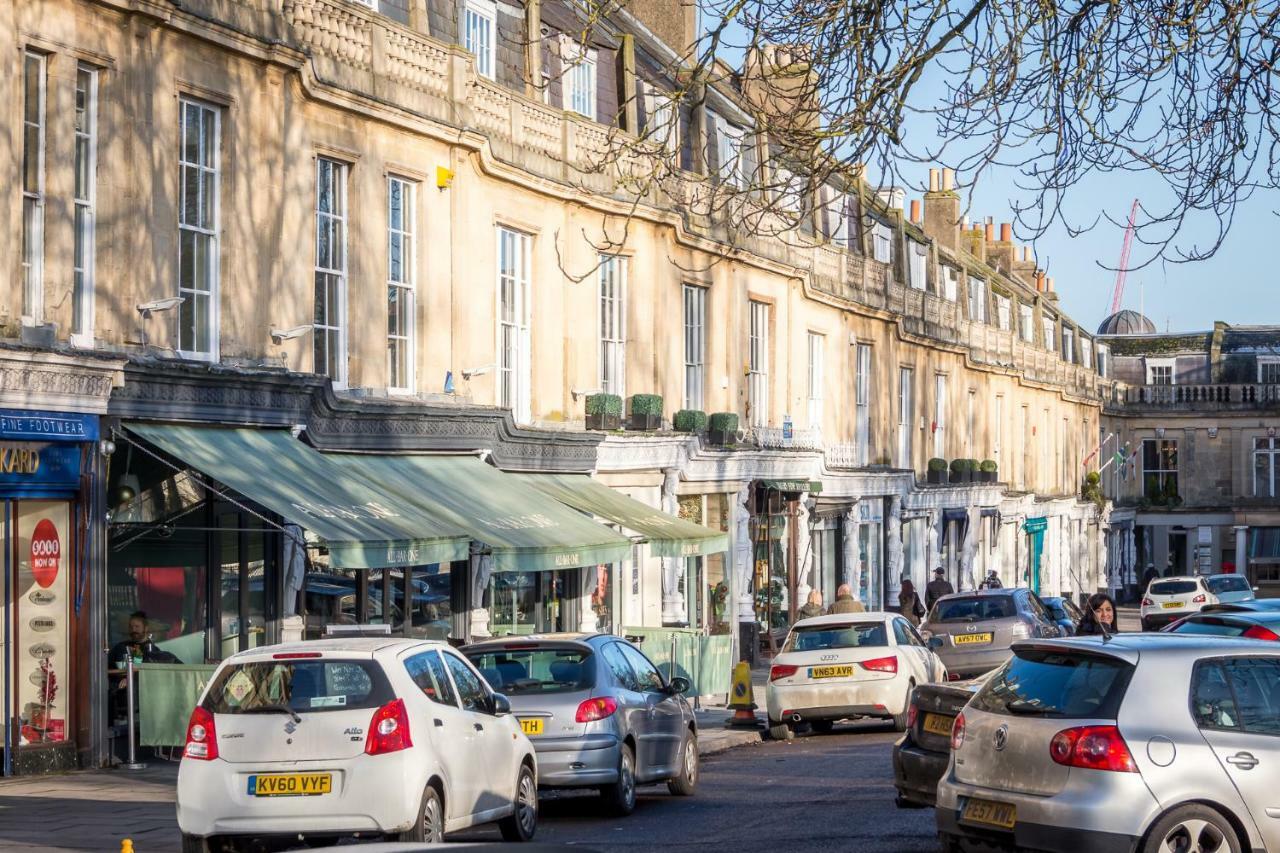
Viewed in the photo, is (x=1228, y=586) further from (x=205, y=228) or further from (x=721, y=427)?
(x=205, y=228)

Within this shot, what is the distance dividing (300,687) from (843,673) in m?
11.9

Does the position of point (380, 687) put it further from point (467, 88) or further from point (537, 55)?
point (537, 55)

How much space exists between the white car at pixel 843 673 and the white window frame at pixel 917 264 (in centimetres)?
2523

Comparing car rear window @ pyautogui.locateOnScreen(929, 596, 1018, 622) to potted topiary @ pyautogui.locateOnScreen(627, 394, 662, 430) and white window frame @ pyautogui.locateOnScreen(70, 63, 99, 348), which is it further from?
white window frame @ pyautogui.locateOnScreen(70, 63, 99, 348)

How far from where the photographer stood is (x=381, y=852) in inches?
198

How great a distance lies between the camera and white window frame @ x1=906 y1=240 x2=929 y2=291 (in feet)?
160

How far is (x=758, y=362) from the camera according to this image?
3562 cm

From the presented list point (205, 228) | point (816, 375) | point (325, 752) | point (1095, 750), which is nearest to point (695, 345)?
point (816, 375)

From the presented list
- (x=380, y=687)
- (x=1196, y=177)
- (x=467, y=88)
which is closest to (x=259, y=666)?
(x=380, y=687)

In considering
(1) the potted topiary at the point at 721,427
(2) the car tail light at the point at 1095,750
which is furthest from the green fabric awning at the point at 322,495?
(1) the potted topiary at the point at 721,427

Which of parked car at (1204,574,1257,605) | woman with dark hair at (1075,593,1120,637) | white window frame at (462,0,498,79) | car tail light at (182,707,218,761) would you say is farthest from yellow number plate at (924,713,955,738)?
parked car at (1204,574,1257,605)

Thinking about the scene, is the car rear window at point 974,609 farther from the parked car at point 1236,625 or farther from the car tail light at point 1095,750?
the car tail light at point 1095,750

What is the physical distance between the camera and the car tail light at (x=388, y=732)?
12.1 metres

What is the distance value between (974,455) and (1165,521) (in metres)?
37.6
